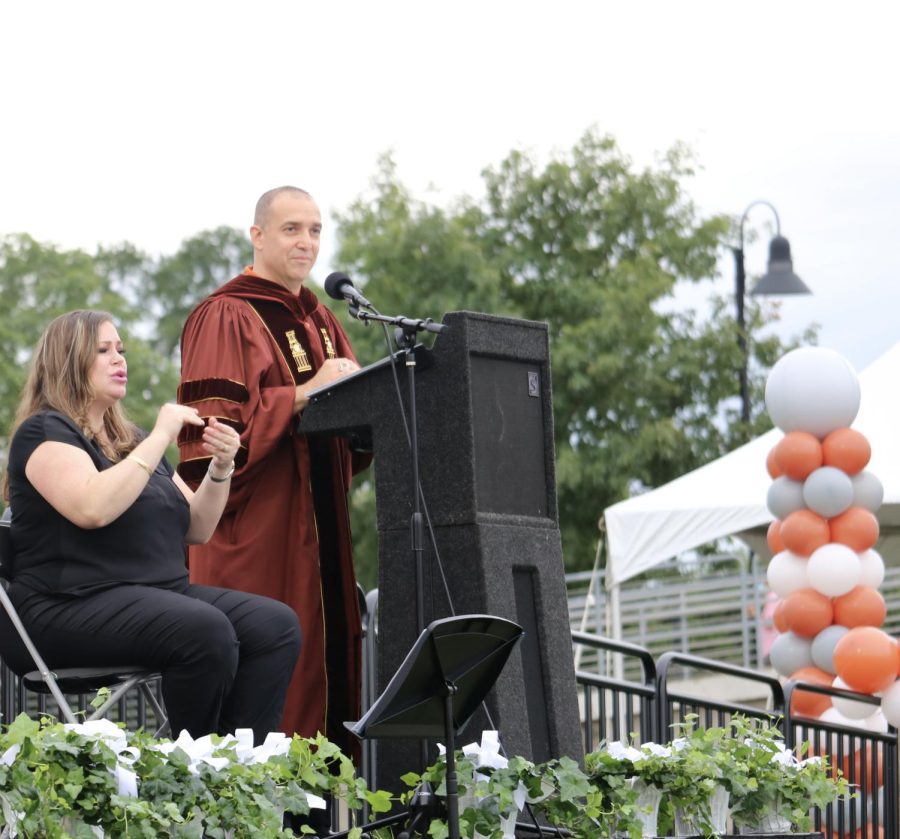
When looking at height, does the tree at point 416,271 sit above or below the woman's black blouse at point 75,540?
above

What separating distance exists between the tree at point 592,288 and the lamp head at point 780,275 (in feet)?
14.2

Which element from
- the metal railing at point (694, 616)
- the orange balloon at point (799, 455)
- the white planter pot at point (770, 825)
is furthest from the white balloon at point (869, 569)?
the metal railing at point (694, 616)

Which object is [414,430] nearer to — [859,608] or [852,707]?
[852,707]

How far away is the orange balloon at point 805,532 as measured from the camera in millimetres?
9188

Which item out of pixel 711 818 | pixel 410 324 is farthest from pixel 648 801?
pixel 410 324

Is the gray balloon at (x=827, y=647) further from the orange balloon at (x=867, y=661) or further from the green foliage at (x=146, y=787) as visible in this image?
the green foliage at (x=146, y=787)

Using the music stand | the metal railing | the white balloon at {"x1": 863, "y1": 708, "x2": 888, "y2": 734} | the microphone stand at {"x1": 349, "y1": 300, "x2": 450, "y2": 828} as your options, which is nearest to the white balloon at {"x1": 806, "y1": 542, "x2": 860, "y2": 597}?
the white balloon at {"x1": 863, "y1": 708, "x2": 888, "y2": 734}

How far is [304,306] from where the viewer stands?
5531 millimetres

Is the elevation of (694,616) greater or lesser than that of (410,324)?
lesser

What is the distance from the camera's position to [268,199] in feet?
17.6

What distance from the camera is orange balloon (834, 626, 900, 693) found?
→ 8.52 m

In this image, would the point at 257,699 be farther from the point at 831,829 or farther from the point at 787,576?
the point at 787,576

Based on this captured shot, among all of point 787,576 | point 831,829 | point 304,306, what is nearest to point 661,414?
point 787,576

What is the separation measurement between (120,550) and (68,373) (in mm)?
563
